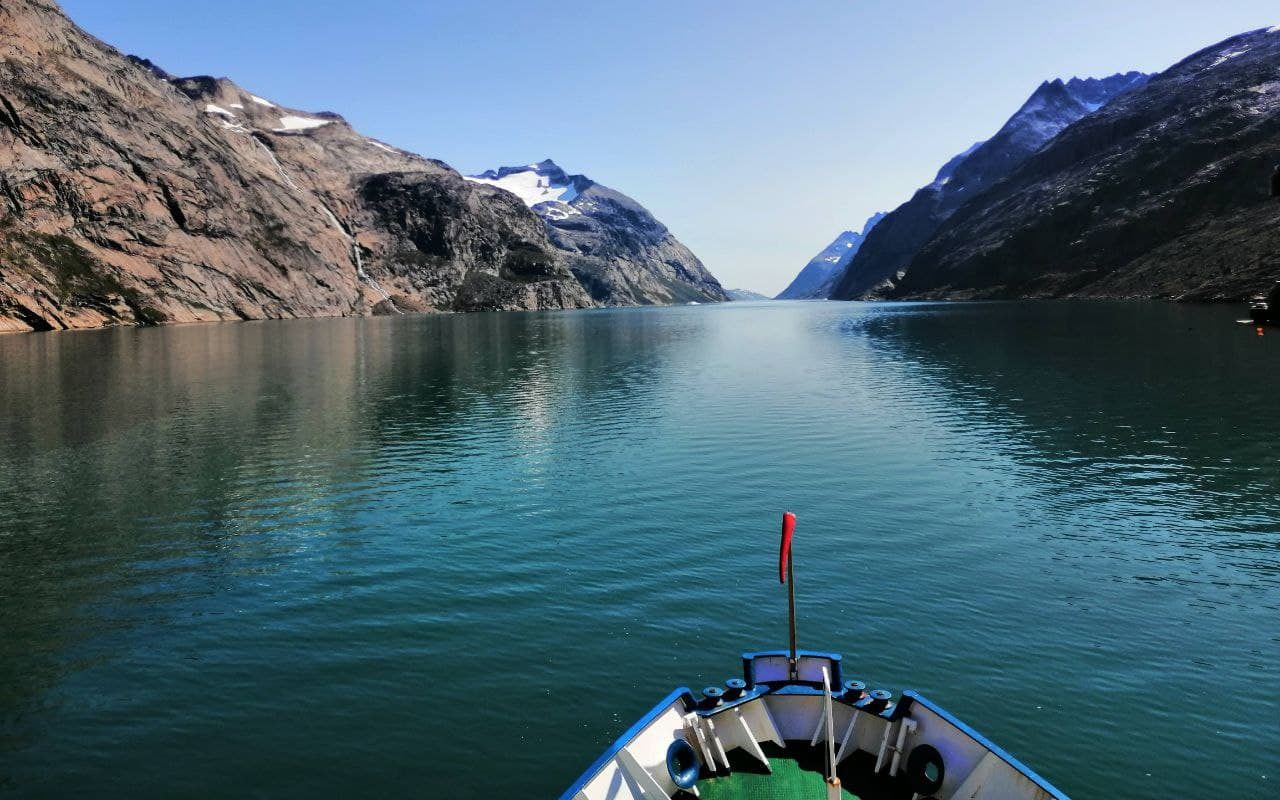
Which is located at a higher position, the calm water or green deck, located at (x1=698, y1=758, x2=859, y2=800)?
the calm water

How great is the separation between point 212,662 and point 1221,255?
208 m

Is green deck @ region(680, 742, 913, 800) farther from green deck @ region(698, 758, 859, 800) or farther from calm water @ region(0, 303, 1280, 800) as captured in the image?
calm water @ region(0, 303, 1280, 800)

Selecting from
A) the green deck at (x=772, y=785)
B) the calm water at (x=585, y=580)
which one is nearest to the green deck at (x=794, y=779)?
the green deck at (x=772, y=785)

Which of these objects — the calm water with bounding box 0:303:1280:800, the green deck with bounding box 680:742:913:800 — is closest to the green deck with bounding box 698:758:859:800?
the green deck with bounding box 680:742:913:800

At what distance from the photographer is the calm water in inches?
603

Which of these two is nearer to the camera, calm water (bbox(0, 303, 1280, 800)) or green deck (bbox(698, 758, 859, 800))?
green deck (bbox(698, 758, 859, 800))

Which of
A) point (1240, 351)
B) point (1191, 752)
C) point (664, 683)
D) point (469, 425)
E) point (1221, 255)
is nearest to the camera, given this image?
point (1191, 752)

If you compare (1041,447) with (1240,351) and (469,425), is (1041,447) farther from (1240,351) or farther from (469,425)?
(1240,351)

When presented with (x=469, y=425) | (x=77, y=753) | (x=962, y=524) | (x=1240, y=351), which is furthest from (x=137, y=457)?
(x=1240, y=351)

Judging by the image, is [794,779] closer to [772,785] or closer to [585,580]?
[772,785]

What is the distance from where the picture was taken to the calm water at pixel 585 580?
15328 mm

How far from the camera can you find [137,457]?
41688mm

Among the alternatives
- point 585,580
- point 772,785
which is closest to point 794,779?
point 772,785

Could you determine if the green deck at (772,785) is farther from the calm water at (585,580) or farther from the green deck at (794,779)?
the calm water at (585,580)
